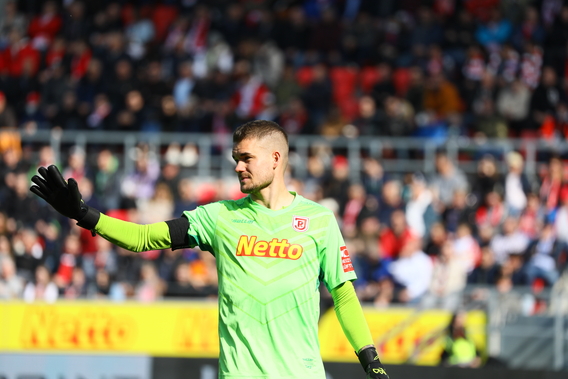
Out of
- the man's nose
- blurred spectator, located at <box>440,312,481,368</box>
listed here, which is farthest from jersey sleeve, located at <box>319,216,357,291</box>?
blurred spectator, located at <box>440,312,481,368</box>

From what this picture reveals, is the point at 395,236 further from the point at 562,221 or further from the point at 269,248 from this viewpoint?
the point at 269,248

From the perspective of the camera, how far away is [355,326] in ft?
16.3

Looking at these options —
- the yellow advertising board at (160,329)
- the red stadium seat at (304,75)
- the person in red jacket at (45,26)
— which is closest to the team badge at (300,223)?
the yellow advertising board at (160,329)

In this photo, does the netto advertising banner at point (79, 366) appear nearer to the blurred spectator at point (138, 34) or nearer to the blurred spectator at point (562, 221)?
the blurred spectator at point (562, 221)

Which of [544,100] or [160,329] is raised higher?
[544,100]

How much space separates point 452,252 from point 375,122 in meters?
3.68

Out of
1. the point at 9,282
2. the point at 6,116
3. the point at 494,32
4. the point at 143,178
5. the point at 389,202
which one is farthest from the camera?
the point at 494,32

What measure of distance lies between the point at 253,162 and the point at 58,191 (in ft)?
3.33

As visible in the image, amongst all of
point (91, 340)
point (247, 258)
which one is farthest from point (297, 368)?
point (91, 340)

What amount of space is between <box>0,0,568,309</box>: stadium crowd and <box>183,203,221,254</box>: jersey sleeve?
8.27 meters

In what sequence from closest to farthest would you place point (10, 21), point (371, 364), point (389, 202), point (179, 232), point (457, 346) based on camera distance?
point (371, 364) → point (179, 232) → point (457, 346) → point (389, 202) → point (10, 21)

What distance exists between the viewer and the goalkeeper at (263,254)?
15.7ft

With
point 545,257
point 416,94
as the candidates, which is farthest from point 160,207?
point 545,257

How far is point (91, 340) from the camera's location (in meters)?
12.7
